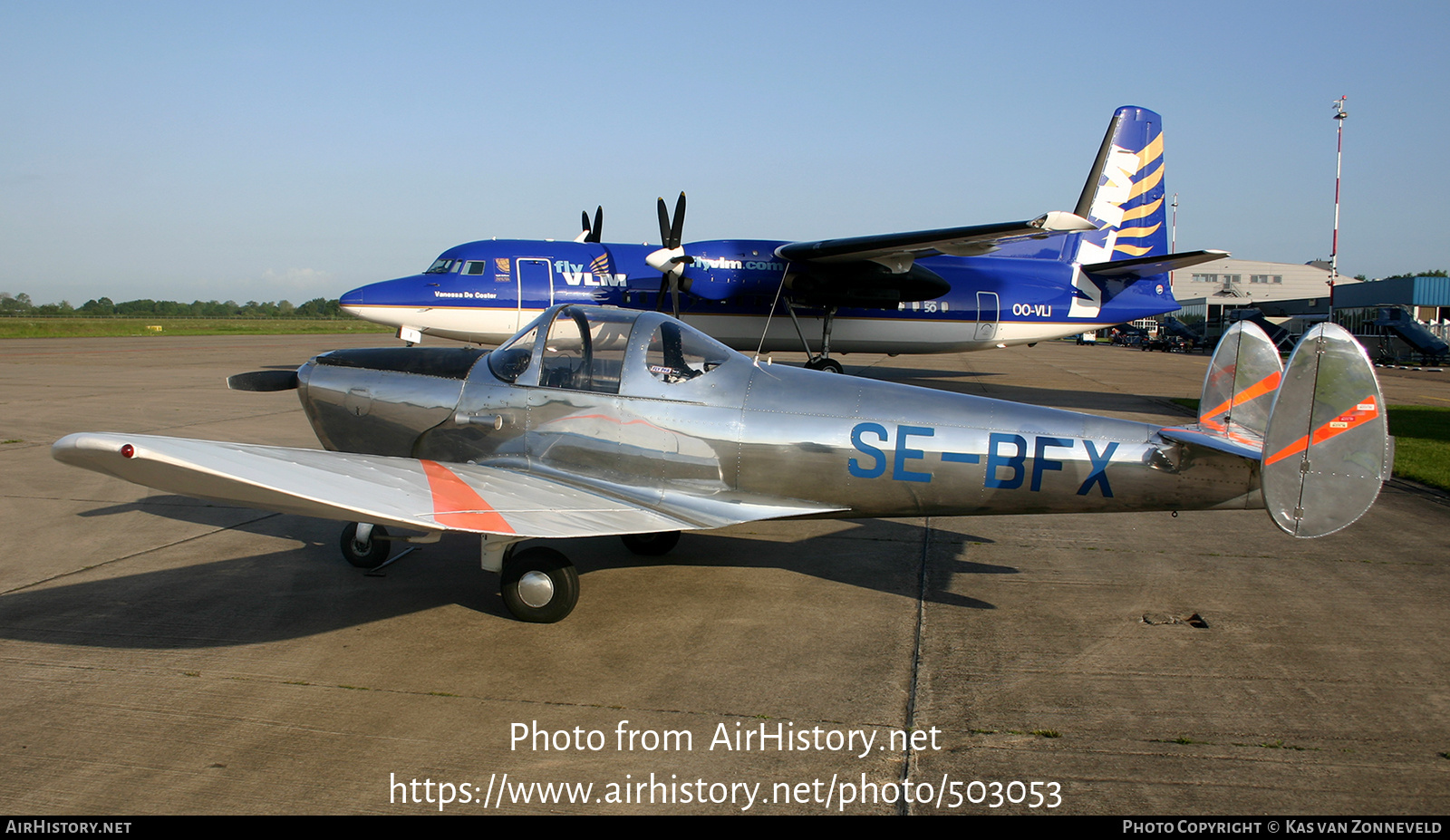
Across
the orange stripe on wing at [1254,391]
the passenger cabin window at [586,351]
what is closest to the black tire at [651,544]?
the passenger cabin window at [586,351]

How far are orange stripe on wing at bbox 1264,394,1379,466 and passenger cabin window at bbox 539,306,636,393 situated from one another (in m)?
3.96

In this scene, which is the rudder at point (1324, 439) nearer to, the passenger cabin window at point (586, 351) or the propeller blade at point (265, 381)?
the passenger cabin window at point (586, 351)

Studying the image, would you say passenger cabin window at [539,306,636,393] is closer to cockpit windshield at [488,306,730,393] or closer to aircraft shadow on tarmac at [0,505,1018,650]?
cockpit windshield at [488,306,730,393]

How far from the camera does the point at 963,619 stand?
550 cm

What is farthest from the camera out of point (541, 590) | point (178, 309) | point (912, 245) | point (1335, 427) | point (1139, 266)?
point (178, 309)

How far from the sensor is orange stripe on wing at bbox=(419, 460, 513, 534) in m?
4.61

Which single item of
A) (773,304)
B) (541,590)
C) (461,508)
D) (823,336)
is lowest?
(541,590)

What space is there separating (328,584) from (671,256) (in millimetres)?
12913

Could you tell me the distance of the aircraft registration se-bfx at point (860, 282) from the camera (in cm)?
1828

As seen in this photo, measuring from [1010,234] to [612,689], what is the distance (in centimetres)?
1415

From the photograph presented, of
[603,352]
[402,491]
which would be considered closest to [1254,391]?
[603,352]

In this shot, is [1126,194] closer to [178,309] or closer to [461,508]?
[461,508]

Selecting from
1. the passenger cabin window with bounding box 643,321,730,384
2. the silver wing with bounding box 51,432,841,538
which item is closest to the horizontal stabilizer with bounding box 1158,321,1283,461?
the silver wing with bounding box 51,432,841,538

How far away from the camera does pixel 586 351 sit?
5996mm
